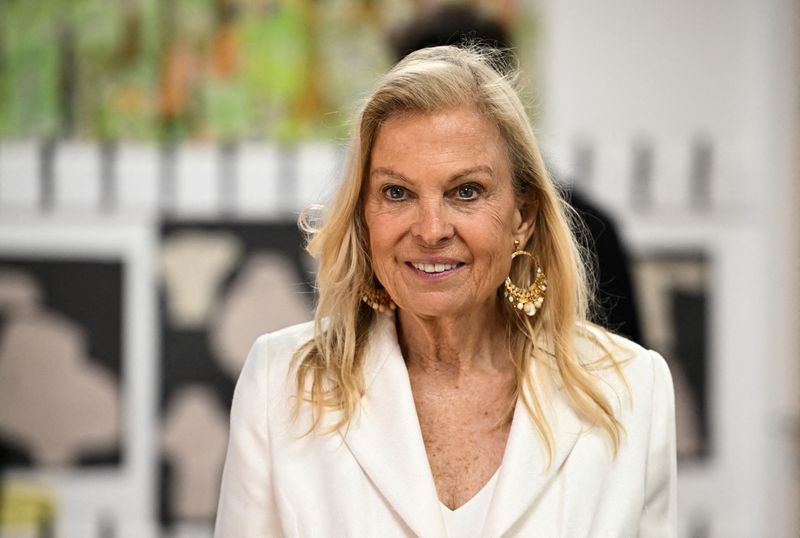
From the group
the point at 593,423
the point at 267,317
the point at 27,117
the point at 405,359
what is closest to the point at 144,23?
the point at 27,117

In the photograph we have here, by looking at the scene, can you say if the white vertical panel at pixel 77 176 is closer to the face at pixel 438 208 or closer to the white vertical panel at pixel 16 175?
the white vertical panel at pixel 16 175

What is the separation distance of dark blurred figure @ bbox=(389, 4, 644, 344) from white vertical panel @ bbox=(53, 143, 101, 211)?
2.05 m

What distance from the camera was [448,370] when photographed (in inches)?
84.9

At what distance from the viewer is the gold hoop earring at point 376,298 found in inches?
83.7

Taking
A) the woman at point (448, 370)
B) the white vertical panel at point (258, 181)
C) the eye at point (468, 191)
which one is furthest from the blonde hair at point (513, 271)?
the white vertical panel at point (258, 181)

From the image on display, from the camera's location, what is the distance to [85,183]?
178 inches

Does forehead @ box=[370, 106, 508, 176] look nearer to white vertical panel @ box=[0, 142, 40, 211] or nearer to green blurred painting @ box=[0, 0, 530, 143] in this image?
green blurred painting @ box=[0, 0, 530, 143]

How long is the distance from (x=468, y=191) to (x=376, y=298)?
1.02 ft

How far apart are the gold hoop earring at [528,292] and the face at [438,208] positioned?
0.36ft

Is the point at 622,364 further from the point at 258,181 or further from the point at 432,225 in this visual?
the point at 258,181

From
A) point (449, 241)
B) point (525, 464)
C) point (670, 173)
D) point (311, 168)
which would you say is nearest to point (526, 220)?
point (449, 241)

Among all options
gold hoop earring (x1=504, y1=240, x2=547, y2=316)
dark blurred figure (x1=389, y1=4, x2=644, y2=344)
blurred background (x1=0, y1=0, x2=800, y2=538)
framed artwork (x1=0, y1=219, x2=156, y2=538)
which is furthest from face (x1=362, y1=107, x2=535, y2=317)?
framed artwork (x1=0, y1=219, x2=156, y2=538)

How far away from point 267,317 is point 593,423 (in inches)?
107

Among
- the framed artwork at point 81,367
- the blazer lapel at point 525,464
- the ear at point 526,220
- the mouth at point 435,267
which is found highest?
the ear at point 526,220
